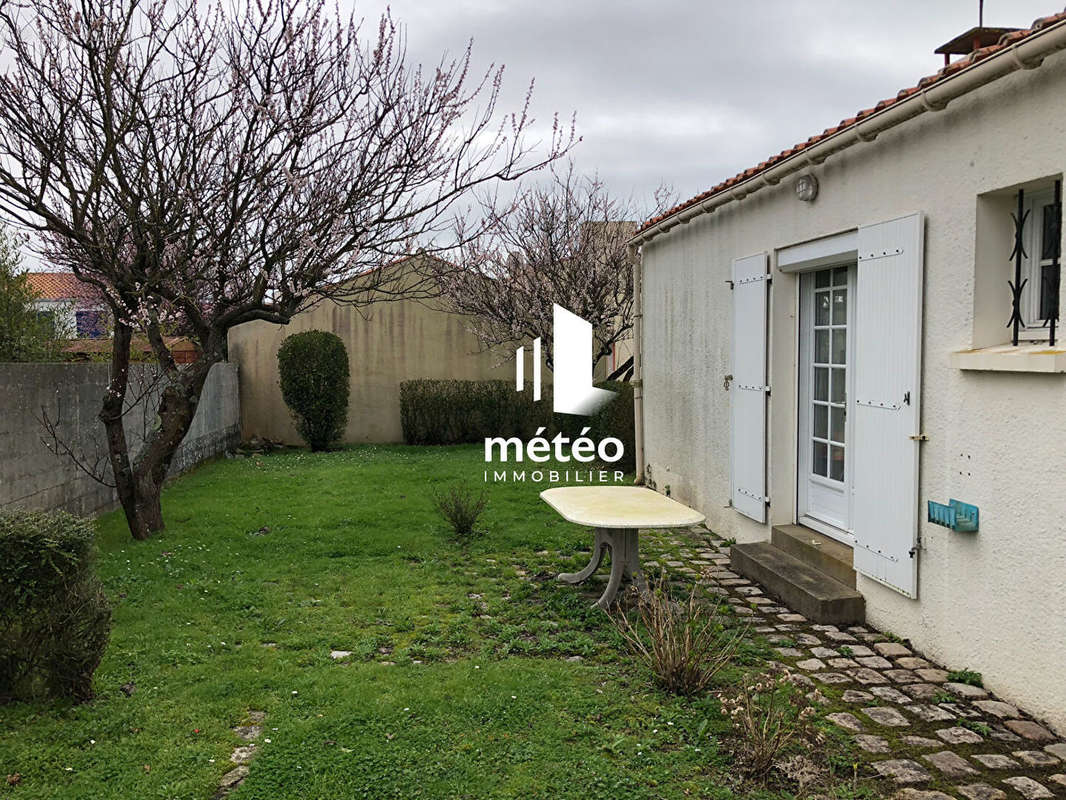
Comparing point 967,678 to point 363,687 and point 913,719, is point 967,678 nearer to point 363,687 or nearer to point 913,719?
point 913,719

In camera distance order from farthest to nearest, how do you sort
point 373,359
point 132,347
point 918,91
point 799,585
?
point 373,359 < point 132,347 < point 799,585 < point 918,91

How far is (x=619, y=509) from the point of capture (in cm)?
566

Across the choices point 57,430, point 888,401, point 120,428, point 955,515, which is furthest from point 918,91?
point 57,430

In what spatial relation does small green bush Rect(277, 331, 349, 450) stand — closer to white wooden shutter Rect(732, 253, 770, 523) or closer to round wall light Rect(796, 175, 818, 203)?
white wooden shutter Rect(732, 253, 770, 523)

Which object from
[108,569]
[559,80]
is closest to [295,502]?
[108,569]

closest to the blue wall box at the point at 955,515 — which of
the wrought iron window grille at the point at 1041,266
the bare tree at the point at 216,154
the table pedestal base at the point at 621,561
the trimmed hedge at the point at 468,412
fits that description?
the wrought iron window grille at the point at 1041,266

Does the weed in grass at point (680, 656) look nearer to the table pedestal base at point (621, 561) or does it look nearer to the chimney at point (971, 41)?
the table pedestal base at point (621, 561)

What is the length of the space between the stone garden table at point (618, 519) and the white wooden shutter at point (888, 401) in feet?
3.48

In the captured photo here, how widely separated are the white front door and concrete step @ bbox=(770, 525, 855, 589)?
8cm

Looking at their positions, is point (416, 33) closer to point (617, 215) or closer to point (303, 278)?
point (303, 278)

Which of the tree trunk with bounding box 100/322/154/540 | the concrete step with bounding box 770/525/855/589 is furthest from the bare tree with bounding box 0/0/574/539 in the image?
the concrete step with bounding box 770/525/855/589

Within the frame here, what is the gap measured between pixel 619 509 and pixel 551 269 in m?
9.65

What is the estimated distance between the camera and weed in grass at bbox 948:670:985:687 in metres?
4.16

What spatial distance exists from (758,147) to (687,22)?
6.61 m
